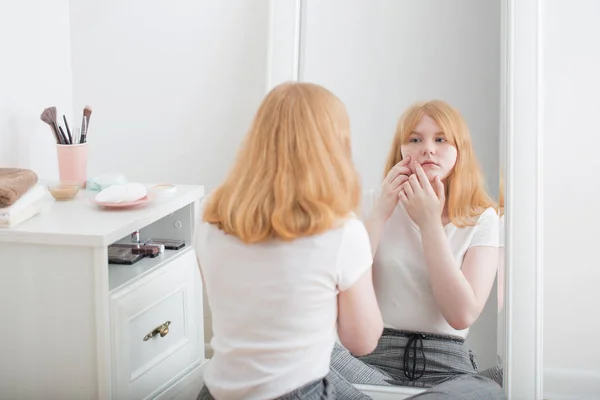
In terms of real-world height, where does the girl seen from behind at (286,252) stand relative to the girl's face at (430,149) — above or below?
below

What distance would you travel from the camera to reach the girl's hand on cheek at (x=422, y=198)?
168cm

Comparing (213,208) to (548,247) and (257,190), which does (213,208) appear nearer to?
(257,190)

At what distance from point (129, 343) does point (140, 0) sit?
1.01 metres

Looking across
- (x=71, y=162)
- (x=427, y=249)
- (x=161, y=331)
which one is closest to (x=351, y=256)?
(x=427, y=249)

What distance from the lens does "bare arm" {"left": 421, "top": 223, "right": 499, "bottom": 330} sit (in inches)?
65.1

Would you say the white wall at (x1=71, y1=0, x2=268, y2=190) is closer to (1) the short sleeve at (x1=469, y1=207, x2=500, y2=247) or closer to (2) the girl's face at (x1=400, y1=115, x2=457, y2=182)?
(2) the girl's face at (x1=400, y1=115, x2=457, y2=182)

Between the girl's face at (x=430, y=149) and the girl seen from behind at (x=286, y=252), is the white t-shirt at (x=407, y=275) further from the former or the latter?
the girl seen from behind at (x=286, y=252)

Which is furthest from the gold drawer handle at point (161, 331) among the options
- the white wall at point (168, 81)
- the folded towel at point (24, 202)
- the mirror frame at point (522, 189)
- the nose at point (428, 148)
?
the nose at point (428, 148)

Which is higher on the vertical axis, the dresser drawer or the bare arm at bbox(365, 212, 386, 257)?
the bare arm at bbox(365, 212, 386, 257)

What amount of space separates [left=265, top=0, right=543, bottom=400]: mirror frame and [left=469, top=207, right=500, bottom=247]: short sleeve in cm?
3

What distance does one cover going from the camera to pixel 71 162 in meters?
2.00

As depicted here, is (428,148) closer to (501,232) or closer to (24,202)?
(501,232)

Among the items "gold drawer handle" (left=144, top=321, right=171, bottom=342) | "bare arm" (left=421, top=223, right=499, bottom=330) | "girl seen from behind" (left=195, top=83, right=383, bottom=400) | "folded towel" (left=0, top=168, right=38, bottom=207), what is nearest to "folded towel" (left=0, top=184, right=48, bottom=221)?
"folded towel" (left=0, top=168, right=38, bottom=207)

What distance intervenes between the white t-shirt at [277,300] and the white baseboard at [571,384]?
1.07 meters
